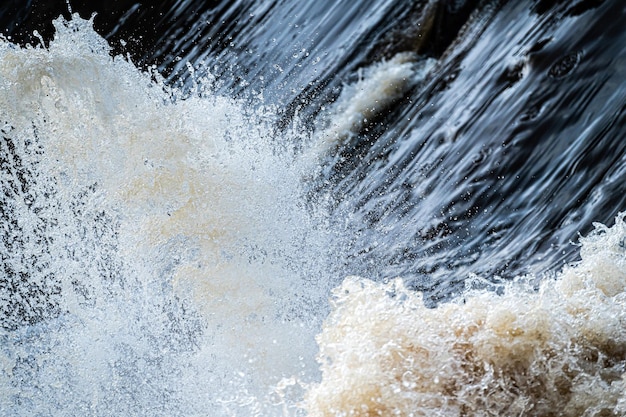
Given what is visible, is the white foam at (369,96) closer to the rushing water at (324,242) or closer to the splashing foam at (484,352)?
the rushing water at (324,242)

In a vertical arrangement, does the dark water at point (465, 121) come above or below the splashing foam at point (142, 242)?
above

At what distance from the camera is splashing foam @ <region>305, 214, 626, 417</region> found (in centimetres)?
304

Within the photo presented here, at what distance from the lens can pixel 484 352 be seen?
3.21 metres

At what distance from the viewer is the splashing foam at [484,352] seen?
3.04 m

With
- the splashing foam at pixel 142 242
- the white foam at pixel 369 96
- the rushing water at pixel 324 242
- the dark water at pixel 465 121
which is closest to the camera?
the rushing water at pixel 324 242

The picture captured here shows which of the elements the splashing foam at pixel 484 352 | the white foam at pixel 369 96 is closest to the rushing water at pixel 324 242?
the splashing foam at pixel 484 352

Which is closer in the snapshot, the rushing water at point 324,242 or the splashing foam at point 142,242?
the rushing water at point 324,242

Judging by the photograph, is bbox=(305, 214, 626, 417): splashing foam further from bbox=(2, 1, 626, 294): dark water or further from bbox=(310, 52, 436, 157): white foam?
bbox=(310, 52, 436, 157): white foam

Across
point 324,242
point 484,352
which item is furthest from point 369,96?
point 484,352

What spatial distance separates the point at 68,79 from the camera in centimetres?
532

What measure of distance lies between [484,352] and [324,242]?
2.27 m

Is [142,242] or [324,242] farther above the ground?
[324,242]

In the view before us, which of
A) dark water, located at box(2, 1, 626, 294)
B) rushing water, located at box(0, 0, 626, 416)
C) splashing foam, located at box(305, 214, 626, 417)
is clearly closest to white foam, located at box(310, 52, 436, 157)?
dark water, located at box(2, 1, 626, 294)

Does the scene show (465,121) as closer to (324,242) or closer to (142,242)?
(324,242)
